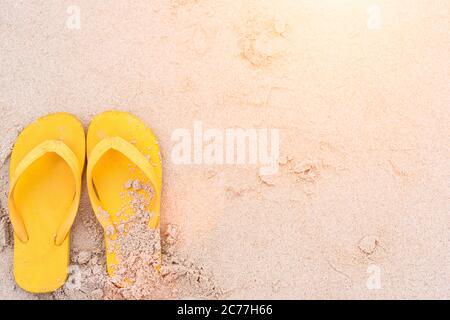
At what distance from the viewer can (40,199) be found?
1814mm

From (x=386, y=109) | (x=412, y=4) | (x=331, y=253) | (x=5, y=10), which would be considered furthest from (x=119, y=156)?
(x=412, y=4)

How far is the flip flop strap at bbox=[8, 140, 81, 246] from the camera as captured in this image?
1719mm

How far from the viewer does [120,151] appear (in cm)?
174

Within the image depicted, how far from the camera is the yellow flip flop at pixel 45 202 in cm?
179

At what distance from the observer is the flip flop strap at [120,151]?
1.73 meters

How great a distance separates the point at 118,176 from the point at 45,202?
25 cm

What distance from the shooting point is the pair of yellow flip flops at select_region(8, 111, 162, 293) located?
1.79 m

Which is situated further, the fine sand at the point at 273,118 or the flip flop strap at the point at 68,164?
the fine sand at the point at 273,118

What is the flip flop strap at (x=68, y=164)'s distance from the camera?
1719mm

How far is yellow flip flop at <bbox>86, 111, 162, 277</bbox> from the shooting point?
70.9 inches

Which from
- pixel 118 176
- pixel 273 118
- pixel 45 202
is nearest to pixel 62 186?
pixel 45 202

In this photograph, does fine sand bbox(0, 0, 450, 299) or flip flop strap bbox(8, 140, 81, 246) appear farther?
fine sand bbox(0, 0, 450, 299)
